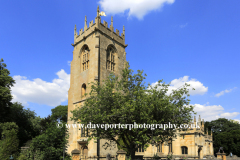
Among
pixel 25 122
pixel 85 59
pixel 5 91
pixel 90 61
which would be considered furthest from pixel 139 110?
pixel 25 122

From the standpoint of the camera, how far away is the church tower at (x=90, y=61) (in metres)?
31.2

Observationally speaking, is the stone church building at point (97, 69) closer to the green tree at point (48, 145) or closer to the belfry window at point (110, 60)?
the belfry window at point (110, 60)

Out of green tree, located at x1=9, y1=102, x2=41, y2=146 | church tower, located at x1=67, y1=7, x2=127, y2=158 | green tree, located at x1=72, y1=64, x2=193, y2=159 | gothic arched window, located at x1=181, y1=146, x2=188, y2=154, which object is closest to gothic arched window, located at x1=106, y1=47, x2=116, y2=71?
church tower, located at x1=67, y1=7, x2=127, y2=158

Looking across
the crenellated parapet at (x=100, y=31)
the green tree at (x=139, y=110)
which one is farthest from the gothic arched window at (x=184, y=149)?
the crenellated parapet at (x=100, y=31)

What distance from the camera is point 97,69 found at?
30859 millimetres

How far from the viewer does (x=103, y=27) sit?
3409 cm

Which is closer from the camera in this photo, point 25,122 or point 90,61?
point 90,61

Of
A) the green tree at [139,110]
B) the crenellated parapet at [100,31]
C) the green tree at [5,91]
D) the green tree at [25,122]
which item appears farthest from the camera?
the green tree at [25,122]

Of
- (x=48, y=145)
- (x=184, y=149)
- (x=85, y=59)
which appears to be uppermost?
(x=85, y=59)

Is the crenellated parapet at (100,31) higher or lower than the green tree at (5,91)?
higher

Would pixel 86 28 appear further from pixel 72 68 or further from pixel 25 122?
pixel 25 122

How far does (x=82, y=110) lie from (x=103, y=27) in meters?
17.9

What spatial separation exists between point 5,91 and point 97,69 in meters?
14.2

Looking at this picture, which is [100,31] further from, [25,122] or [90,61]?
[25,122]
